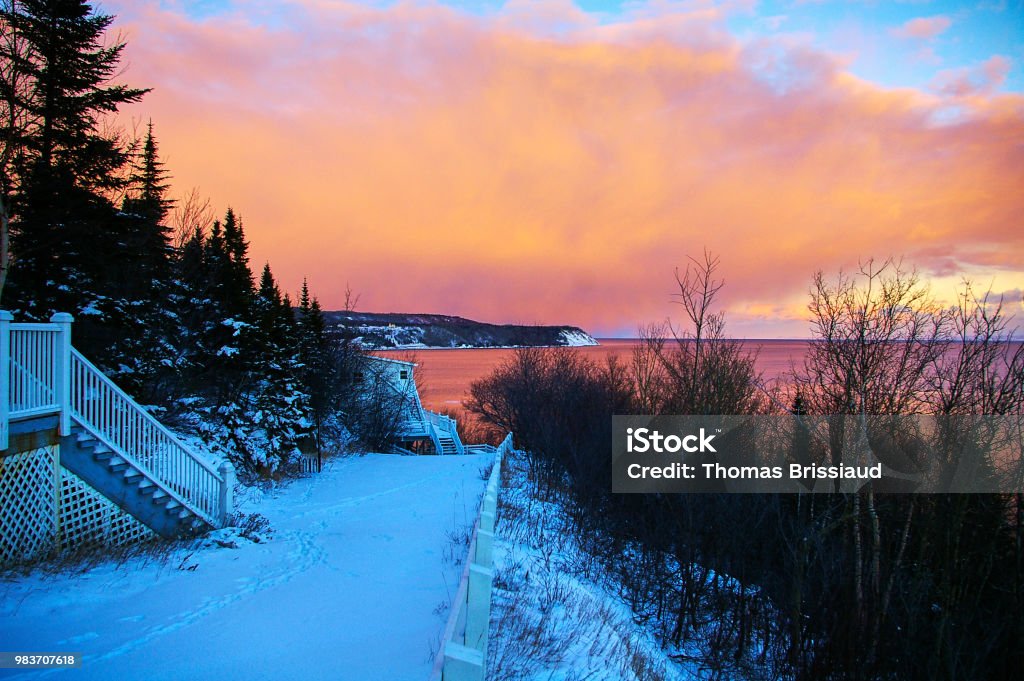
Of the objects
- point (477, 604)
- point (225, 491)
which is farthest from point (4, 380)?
point (477, 604)

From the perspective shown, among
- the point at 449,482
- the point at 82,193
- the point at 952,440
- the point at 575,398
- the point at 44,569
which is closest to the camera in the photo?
the point at 44,569

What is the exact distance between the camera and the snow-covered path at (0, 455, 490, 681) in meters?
5.25

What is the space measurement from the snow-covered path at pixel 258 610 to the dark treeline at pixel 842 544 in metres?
5.09

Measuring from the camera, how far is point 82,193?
43.7ft

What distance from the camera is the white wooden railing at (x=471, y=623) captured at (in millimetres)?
2703

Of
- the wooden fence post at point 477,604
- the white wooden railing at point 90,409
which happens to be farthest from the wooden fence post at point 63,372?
the wooden fence post at point 477,604

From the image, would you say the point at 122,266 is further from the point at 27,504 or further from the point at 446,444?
the point at 446,444

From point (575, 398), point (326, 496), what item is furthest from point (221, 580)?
point (575, 398)

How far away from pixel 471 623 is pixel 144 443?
28.5ft

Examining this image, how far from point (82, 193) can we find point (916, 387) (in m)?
21.2

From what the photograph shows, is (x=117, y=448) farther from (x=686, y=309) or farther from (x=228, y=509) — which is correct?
(x=686, y=309)

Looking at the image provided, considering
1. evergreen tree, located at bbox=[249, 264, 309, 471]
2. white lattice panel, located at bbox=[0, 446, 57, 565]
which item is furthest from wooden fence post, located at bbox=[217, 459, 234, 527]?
evergreen tree, located at bbox=[249, 264, 309, 471]

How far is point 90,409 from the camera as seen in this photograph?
371 inches

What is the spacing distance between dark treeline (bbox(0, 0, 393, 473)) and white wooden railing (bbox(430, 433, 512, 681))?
11737 millimetres
